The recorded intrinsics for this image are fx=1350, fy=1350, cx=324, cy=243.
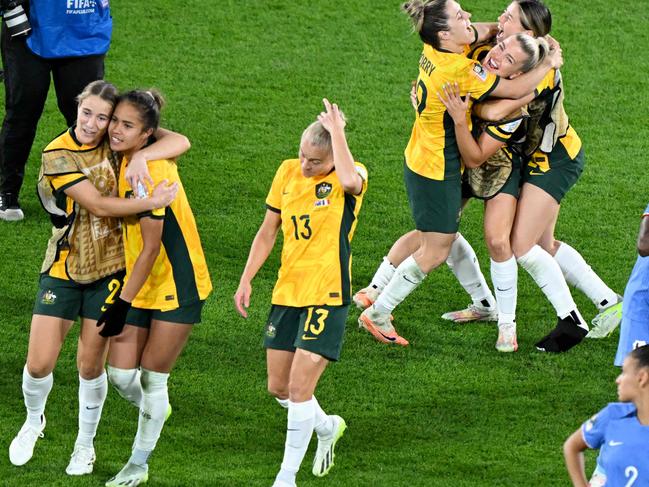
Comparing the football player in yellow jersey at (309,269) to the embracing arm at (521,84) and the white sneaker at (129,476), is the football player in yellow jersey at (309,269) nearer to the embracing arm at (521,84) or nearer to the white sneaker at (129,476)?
the white sneaker at (129,476)

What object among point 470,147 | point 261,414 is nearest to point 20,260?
point 261,414

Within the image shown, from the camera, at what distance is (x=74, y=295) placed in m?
6.04

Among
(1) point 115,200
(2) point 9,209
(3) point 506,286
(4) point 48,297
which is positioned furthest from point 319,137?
(2) point 9,209

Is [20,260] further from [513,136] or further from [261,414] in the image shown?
[513,136]

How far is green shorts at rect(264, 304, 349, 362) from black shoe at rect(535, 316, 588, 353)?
200cm

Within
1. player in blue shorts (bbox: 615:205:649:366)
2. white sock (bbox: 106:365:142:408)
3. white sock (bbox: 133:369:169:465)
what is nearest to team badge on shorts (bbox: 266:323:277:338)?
white sock (bbox: 133:369:169:465)

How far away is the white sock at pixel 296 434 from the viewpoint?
5941 millimetres

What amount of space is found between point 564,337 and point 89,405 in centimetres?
289

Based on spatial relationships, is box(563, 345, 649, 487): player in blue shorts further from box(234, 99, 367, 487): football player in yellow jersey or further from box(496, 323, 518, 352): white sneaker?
box(496, 323, 518, 352): white sneaker

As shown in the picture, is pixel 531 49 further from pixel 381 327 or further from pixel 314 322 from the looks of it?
pixel 314 322

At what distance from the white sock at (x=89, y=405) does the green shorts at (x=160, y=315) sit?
34 cm

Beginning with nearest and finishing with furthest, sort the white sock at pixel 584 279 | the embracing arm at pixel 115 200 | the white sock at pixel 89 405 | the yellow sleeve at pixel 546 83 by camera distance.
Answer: the embracing arm at pixel 115 200 → the white sock at pixel 89 405 → the yellow sleeve at pixel 546 83 → the white sock at pixel 584 279

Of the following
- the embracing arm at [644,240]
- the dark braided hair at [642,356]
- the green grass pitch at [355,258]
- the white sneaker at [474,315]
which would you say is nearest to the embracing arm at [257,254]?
the green grass pitch at [355,258]

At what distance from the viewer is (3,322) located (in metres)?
7.88
